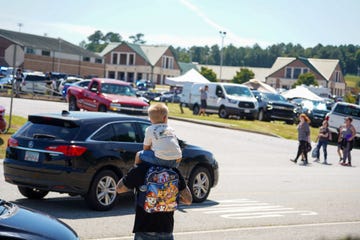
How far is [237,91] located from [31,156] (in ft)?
96.7

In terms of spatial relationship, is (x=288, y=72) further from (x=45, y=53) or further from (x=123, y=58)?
(x=45, y=53)

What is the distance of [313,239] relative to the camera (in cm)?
1034

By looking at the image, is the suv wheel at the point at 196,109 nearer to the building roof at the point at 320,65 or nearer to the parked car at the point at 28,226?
the parked car at the point at 28,226

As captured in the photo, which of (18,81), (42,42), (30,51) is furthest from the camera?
(42,42)

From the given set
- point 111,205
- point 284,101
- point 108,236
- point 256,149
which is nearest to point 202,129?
point 256,149

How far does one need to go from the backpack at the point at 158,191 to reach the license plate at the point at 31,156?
4935mm

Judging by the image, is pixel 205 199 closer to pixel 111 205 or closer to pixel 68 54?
pixel 111 205

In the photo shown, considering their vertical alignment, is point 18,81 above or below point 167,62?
below

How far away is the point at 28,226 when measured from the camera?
5602mm

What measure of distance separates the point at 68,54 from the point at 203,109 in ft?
230

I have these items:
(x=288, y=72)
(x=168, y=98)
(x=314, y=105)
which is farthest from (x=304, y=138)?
(x=288, y=72)

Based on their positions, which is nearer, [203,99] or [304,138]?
[304,138]

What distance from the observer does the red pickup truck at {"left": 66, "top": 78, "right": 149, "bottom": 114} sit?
28.0 meters

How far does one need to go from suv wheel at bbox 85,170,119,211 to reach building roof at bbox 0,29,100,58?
8571cm
